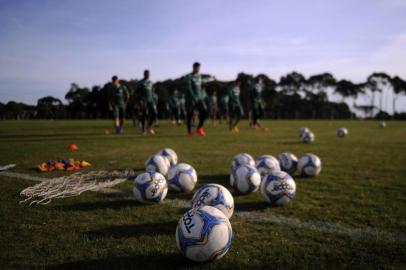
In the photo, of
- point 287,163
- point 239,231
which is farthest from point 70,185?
point 287,163

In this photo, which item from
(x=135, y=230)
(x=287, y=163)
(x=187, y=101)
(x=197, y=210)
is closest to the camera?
(x=197, y=210)

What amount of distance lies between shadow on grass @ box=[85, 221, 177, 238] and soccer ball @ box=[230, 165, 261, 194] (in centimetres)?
168

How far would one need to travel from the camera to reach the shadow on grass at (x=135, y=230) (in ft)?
11.4

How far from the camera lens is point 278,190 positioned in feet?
→ 15.0

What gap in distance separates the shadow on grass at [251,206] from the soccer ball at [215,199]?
0.59 meters

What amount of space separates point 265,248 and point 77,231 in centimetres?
204

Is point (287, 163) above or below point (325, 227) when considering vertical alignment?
above

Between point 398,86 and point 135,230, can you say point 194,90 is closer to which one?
point 135,230

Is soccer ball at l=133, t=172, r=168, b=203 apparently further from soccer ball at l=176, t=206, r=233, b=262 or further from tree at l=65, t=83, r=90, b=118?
tree at l=65, t=83, r=90, b=118

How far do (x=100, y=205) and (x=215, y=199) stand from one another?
68.9 inches

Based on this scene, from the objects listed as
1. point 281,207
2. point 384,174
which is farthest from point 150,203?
point 384,174

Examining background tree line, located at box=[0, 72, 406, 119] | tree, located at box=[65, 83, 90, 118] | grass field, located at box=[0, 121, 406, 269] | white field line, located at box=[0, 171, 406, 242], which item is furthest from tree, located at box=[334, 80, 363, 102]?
white field line, located at box=[0, 171, 406, 242]

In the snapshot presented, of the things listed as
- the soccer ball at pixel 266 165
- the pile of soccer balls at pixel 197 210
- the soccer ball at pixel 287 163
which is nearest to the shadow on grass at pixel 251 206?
the pile of soccer balls at pixel 197 210

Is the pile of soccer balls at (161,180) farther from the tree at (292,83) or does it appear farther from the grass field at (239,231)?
the tree at (292,83)
